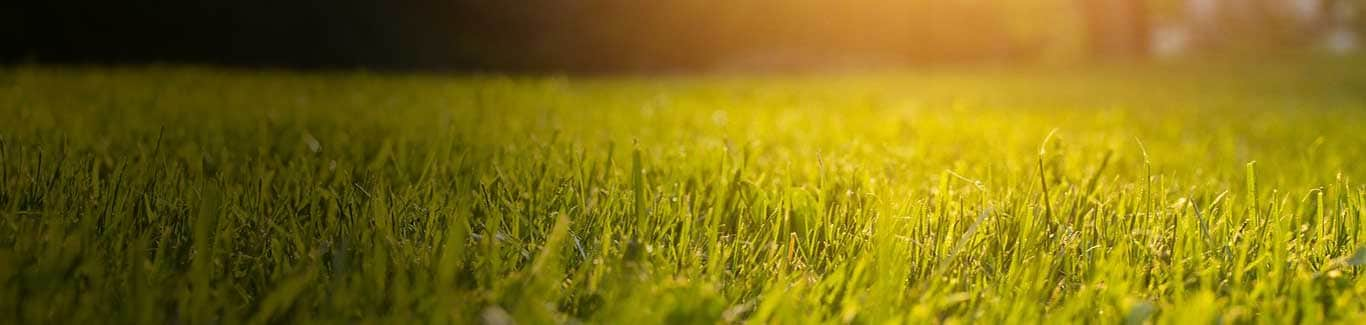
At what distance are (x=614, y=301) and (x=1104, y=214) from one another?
2.83 ft

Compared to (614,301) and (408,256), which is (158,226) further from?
(614,301)

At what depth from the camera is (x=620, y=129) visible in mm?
3572

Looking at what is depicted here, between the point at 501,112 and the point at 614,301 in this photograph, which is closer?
the point at 614,301

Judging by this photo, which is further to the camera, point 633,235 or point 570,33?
point 570,33

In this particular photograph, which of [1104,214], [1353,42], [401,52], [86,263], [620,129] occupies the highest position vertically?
[86,263]

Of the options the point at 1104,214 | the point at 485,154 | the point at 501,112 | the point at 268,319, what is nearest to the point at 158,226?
the point at 268,319

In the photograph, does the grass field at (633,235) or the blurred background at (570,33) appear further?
the blurred background at (570,33)

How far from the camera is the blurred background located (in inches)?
422

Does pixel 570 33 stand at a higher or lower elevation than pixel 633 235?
lower

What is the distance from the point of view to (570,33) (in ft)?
42.2

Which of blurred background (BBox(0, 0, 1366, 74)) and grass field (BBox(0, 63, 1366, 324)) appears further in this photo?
blurred background (BBox(0, 0, 1366, 74))

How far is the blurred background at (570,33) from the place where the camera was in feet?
35.1

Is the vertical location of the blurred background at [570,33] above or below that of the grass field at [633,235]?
below

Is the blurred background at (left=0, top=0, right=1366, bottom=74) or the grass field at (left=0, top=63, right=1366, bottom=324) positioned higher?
the grass field at (left=0, top=63, right=1366, bottom=324)
